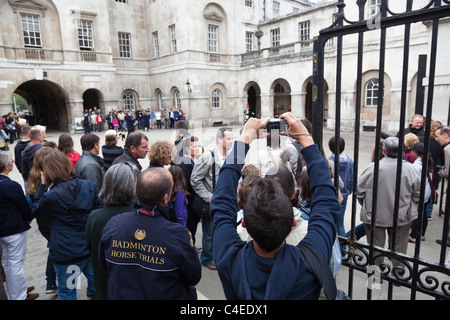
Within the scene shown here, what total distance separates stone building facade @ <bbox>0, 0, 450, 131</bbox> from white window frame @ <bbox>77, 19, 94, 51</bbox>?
0.07 meters

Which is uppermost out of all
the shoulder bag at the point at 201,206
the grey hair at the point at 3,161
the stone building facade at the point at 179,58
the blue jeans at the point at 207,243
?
the stone building facade at the point at 179,58

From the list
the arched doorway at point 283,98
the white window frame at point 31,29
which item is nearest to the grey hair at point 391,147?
the white window frame at point 31,29

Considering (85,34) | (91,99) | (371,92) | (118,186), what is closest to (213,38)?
(85,34)

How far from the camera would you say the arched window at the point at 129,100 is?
27.4m

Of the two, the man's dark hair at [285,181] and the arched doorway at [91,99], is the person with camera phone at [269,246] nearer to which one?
the man's dark hair at [285,181]

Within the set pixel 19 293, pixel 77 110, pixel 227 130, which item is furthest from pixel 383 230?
pixel 77 110

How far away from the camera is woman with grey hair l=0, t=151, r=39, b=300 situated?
3188 mm

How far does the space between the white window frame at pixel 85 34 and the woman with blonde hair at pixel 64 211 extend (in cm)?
2354

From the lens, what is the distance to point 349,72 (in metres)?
18.6

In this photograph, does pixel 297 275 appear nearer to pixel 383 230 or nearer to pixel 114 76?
pixel 383 230

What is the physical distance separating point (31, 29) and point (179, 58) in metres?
10.7

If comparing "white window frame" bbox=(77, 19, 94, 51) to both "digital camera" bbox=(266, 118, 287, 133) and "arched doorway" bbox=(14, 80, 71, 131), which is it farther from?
"digital camera" bbox=(266, 118, 287, 133)

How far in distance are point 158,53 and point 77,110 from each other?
362 inches

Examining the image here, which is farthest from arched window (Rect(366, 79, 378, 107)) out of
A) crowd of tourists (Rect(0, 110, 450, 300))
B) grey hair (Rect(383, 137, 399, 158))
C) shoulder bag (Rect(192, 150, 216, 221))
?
shoulder bag (Rect(192, 150, 216, 221))
